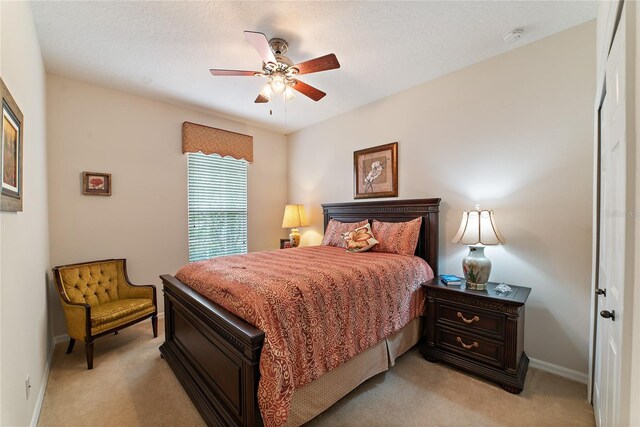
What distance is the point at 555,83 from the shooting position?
2332mm

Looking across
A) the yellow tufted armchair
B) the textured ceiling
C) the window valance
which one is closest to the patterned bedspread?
the yellow tufted armchair

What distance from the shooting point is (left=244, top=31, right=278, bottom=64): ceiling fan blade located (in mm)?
1864

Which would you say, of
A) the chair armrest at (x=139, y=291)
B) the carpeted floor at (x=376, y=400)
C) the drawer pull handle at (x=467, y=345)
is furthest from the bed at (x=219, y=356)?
the chair armrest at (x=139, y=291)

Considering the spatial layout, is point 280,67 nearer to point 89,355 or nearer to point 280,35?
point 280,35

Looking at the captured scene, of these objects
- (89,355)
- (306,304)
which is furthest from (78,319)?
(306,304)

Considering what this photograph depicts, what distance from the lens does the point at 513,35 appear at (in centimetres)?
231

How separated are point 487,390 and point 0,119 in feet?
11.3

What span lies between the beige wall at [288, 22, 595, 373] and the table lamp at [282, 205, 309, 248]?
76.4 inches

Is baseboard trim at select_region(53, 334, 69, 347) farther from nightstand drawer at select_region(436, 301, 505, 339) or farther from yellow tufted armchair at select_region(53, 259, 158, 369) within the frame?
nightstand drawer at select_region(436, 301, 505, 339)

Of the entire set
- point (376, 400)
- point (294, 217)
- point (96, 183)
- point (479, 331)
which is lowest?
point (376, 400)

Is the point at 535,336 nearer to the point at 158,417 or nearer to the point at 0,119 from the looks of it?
the point at 158,417

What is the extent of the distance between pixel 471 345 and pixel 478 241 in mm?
893

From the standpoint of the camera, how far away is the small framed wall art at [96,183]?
3.07m

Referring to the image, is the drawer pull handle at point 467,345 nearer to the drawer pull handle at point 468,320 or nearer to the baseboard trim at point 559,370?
the drawer pull handle at point 468,320
